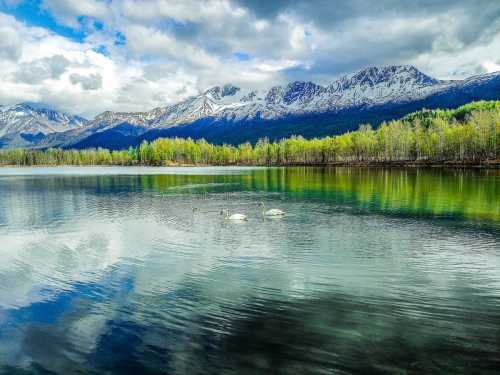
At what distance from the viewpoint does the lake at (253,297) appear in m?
12.9

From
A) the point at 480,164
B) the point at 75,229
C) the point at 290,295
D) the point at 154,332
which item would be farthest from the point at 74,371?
the point at 480,164

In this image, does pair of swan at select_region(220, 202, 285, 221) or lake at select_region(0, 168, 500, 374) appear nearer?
lake at select_region(0, 168, 500, 374)

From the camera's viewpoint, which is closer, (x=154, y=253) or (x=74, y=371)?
(x=74, y=371)

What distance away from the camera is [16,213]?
160ft

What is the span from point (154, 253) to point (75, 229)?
47.2 ft

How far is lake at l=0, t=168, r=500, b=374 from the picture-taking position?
1286 cm

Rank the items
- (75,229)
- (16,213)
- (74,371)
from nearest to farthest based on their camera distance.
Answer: (74,371) → (75,229) → (16,213)

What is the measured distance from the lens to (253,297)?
18688 millimetres

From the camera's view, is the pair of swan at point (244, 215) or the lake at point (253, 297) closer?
the lake at point (253, 297)

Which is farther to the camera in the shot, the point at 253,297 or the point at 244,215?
the point at 244,215

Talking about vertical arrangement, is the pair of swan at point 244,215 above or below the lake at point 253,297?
above

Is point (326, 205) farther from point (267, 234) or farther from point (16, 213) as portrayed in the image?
point (16, 213)

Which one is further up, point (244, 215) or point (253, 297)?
point (244, 215)

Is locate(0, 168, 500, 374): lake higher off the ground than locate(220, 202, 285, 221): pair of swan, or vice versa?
locate(220, 202, 285, 221): pair of swan
